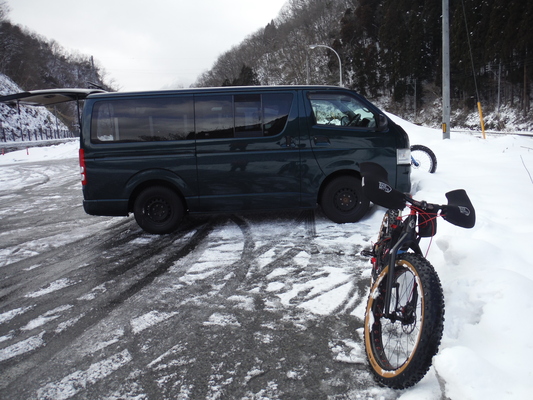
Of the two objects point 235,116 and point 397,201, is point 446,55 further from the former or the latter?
point 397,201

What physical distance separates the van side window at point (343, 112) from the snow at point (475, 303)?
5.05ft

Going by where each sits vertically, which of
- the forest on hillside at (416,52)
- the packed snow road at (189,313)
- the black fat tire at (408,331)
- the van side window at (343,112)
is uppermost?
the forest on hillside at (416,52)

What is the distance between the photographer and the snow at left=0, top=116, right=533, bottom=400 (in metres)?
2.35

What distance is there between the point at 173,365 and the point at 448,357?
6.06 ft

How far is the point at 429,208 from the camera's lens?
2.52m

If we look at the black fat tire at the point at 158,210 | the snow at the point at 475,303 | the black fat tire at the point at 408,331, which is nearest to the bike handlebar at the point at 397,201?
the black fat tire at the point at 408,331

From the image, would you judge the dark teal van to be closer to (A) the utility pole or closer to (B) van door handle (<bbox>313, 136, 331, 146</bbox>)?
(B) van door handle (<bbox>313, 136, 331, 146</bbox>)

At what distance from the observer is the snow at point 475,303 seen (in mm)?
2346

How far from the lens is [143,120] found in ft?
19.1

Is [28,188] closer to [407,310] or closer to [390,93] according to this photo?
[407,310]

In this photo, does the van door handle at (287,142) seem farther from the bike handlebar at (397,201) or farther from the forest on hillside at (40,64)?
the forest on hillside at (40,64)

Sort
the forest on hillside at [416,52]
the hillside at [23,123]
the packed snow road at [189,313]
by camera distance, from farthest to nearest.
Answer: the hillside at [23,123]
the forest on hillside at [416,52]
the packed snow road at [189,313]

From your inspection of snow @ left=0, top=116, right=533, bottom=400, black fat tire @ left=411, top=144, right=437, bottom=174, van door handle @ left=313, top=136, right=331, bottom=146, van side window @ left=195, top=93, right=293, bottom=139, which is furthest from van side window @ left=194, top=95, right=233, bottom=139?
black fat tire @ left=411, top=144, right=437, bottom=174

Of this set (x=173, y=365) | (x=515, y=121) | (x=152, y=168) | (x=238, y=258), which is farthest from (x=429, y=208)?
(x=515, y=121)
